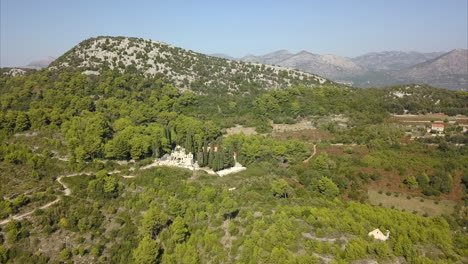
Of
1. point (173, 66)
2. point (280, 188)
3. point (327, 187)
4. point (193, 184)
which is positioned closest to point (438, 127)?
point (327, 187)

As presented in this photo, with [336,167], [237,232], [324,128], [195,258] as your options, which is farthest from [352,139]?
[195,258]

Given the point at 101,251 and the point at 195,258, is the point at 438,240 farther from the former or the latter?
the point at 101,251

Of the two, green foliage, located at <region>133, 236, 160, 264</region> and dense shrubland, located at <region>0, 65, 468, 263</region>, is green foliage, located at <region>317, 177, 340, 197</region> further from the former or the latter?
green foliage, located at <region>133, 236, 160, 264</region>

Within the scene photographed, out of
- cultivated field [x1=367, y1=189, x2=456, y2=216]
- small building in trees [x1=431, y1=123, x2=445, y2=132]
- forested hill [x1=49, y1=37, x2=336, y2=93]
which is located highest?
forested hill [x1=49, y1=37, x2=336, y2=93]

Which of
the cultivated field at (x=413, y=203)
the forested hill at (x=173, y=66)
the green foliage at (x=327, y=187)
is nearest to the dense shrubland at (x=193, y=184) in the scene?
the green foliage at (x=327, y=187)

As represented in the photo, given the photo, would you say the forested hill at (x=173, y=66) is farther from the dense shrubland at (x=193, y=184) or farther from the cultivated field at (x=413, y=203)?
the cultivated field at (x=413, y=203)

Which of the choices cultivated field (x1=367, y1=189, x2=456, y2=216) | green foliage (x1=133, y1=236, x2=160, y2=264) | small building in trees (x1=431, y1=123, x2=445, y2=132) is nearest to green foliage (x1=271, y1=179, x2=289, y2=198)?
cultivated field (x1=367, y1=189, x2=456, y2=216)

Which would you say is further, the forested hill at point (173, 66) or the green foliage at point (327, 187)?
the forested hill at point (173, 66)

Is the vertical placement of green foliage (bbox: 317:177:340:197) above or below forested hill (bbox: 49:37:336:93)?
below
